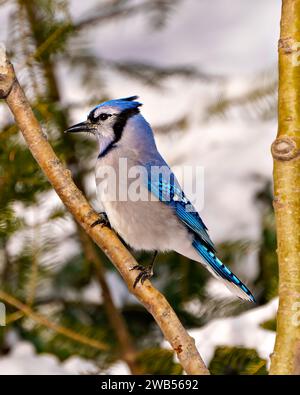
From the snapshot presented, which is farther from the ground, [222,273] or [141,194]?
[141,194]

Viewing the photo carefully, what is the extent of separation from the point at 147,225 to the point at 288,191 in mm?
881

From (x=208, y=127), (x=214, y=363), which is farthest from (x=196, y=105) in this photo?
(x=214, y=363)

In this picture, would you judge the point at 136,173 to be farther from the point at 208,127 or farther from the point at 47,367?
the point at 208,127

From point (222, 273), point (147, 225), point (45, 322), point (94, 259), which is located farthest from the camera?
point (94, 259)

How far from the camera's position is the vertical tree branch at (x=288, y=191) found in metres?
1.15

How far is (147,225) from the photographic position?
80.6 inches

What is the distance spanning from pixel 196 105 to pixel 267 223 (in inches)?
38.2

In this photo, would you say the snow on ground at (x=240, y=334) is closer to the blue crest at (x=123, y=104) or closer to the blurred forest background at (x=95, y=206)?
the blurred forest background at (x=95, y=206)

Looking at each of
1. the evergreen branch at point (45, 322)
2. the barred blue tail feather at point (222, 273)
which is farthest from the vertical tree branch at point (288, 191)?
the evergreen branch at point (45, 322)

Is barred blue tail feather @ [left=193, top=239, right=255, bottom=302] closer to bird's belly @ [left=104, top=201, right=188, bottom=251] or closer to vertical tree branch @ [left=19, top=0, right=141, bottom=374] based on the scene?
bird's belly @ [left=104, top=201, right=188, bottom=251]

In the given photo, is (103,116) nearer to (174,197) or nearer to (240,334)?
(174,197)

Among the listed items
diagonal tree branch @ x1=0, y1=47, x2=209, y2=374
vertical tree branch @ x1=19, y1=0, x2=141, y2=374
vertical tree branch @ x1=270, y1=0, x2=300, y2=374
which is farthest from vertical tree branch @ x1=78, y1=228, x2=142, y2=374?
vertical tree branch @ x1=270, y1=0, x2=300, y2=374

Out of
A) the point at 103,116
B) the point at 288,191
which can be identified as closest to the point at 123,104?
the point at 103,116

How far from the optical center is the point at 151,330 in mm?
3008
